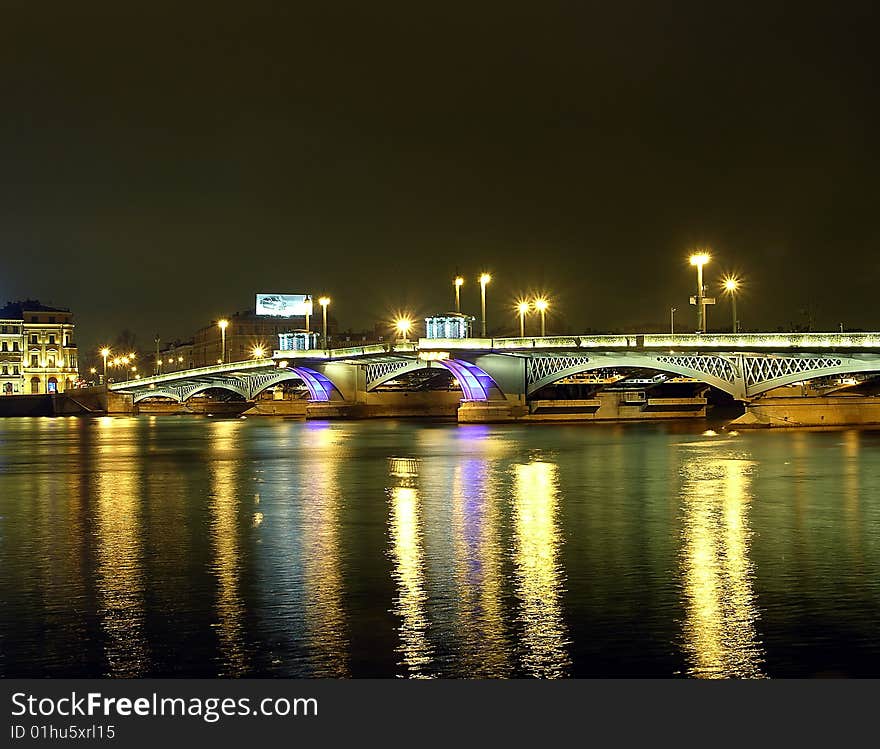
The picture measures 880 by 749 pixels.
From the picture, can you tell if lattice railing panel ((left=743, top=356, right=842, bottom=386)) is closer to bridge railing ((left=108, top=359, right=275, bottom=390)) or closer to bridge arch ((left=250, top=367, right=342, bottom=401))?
bridge arch ((left=250, top=367, right=342, bottom=401))

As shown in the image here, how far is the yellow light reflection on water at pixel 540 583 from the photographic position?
13.4m

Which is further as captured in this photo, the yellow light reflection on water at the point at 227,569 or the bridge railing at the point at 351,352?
the bridge railing at the point at 351,352

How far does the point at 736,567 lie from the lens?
64.2 feet

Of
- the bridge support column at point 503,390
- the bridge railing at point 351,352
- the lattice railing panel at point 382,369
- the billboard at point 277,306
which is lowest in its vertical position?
the bridge support column at point 503,390

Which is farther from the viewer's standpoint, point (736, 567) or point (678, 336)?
→ point (678, 336)

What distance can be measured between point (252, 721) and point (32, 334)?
15435 cm

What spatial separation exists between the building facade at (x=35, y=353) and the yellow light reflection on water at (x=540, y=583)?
5241 inches

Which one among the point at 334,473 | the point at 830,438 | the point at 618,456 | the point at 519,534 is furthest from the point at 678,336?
the point at 519,534

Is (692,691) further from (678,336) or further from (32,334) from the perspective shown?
(32,334)

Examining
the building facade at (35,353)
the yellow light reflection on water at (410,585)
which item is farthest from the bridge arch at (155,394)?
the yellow light reflection on water at (410,585)

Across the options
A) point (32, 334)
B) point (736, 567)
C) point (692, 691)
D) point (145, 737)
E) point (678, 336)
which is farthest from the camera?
point (32, 334)

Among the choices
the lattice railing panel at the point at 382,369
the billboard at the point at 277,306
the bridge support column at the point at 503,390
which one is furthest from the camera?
the billboard at the point at 277,306

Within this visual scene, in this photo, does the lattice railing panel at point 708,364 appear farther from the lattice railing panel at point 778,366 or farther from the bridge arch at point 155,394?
the bridge arch at point 155,394

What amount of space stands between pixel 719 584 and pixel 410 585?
177 inches
